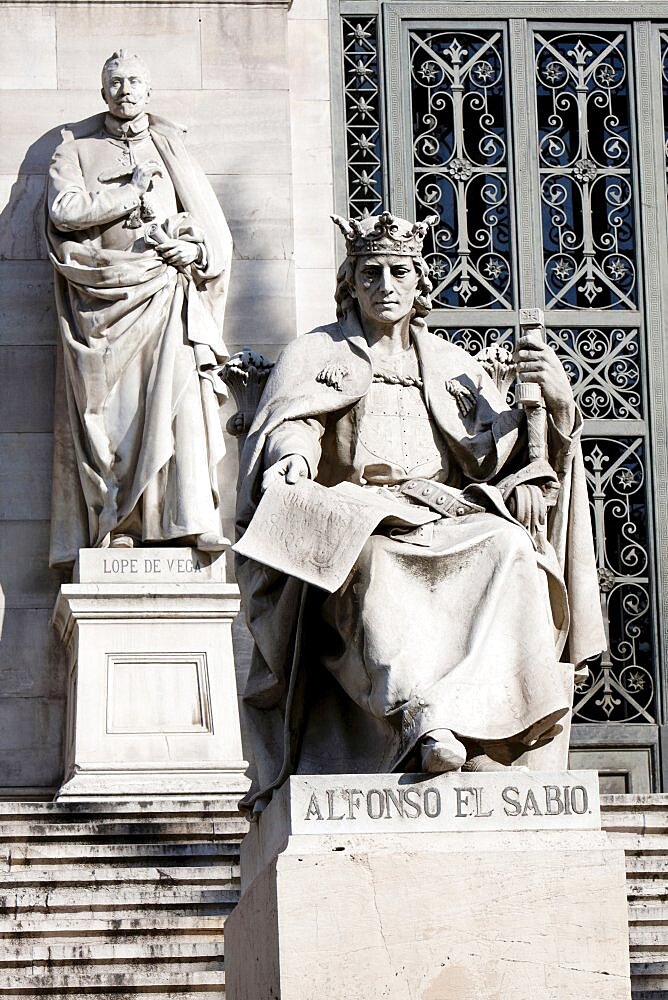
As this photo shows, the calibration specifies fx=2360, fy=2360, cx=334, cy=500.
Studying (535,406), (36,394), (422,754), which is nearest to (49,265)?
(36,394)

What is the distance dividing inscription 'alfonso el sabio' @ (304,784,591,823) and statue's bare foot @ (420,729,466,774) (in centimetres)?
7

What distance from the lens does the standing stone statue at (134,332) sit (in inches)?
485

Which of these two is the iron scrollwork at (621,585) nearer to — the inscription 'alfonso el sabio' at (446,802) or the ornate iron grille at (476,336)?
the ornate iron grille at (476,336)

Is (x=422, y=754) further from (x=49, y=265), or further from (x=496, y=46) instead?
(x=496, y=46)

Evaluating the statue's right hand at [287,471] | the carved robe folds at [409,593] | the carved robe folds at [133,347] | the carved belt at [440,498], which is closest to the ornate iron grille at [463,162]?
the carved robe folds at [133,347]

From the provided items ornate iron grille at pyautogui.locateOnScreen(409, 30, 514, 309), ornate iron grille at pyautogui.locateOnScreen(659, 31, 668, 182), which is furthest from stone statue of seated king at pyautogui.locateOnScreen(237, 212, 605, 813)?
ornate iron grille at pyautogui.locateOnScreen(659, 31, 668, 182)

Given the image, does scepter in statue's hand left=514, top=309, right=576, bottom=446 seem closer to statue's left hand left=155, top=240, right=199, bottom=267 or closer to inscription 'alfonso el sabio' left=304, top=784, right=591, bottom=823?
inscription 'alfonso el sabio' left=304, top=784, right=591, bottom=823

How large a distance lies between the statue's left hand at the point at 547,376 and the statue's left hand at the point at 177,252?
4087 millimetres

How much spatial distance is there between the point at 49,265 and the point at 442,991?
22.8 feet

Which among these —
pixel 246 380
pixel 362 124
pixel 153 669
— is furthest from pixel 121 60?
pixel 246 380

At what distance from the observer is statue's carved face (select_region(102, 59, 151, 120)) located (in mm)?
12906

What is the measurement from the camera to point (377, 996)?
7.48 meters

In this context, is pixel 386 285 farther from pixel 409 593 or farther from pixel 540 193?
pixel 540 193

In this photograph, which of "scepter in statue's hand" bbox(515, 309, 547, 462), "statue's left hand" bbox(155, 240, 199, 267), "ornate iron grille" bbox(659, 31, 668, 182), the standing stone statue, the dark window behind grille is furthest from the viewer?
"ornate iron grille" bbox(659, 31, 668, 182)
